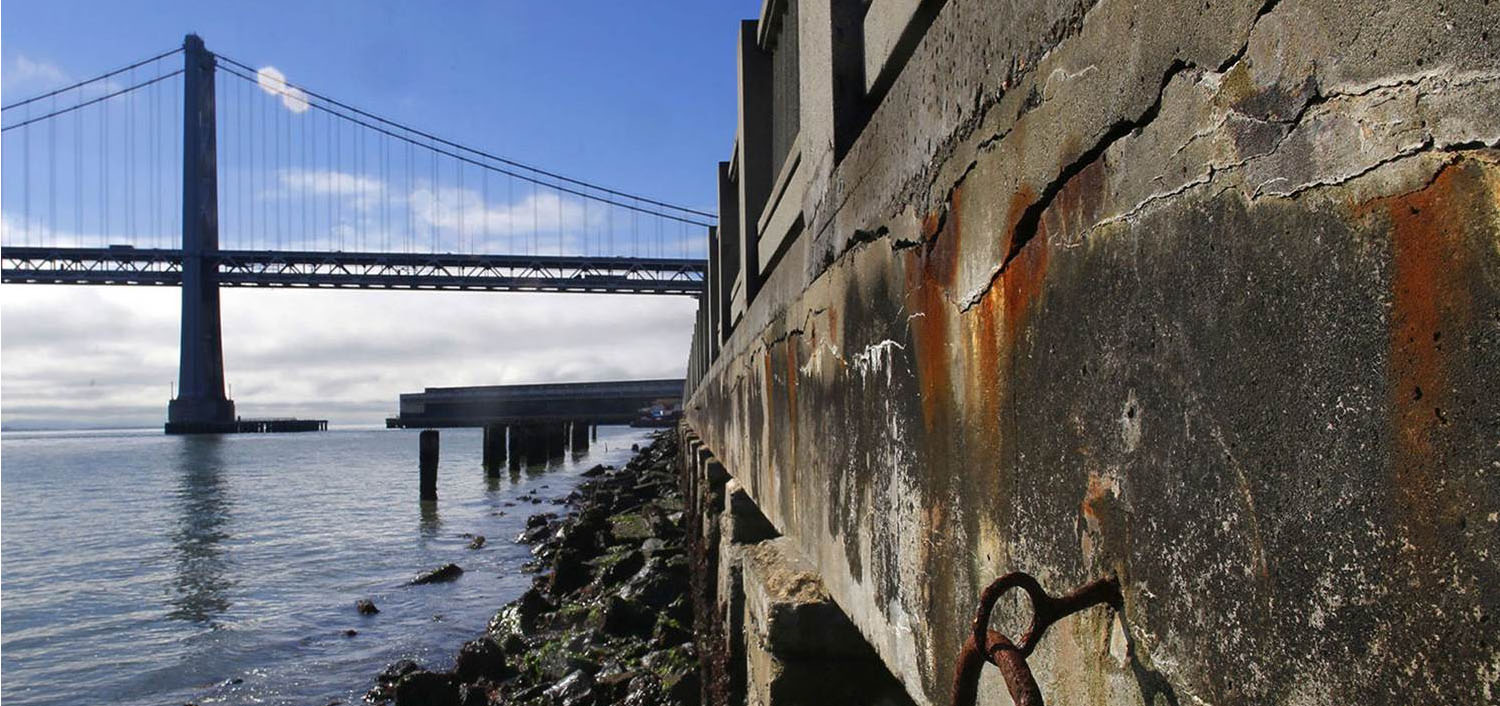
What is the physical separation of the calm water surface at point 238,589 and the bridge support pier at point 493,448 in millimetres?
5339

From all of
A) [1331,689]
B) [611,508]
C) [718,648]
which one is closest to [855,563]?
[1331,689]

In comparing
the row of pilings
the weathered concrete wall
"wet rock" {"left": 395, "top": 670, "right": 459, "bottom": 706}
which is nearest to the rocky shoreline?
"wet rock" {"left": 395, "top": 670, "right": 459, "bottom": 706}

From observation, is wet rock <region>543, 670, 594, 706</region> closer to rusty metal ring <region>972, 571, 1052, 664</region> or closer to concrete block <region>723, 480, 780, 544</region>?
concrete block <region>723, 480, 780, 544</region>

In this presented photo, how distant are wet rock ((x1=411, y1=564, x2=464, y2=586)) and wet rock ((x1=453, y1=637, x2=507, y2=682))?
14.6 feet

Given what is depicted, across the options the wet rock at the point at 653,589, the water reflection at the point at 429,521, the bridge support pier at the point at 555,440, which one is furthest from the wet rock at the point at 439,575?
the bridge support pier at the point at 555,440

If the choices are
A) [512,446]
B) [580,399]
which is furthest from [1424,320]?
[580,399]

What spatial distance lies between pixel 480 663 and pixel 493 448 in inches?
968

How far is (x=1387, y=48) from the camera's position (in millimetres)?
637

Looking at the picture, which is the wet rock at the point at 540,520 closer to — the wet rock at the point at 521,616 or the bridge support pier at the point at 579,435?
the wet rock at the point at 521,616

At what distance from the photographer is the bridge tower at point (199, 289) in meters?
50.9

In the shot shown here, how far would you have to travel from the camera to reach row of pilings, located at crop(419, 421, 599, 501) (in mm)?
21734

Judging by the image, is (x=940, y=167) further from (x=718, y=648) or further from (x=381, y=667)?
(x=381, y=667)

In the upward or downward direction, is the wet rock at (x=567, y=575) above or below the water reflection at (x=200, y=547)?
above

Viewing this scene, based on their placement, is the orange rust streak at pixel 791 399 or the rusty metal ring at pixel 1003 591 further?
the orange rust streak at pixel 791 399
